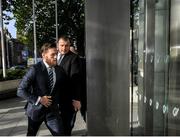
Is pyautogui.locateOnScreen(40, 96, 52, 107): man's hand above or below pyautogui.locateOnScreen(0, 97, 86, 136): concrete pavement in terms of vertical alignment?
above

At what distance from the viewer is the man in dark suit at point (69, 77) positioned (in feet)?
18.9

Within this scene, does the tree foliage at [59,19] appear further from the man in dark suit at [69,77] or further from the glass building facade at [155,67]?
the glass building facade at [155,67]

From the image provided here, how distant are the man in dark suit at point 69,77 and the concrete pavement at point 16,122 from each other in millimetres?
1553

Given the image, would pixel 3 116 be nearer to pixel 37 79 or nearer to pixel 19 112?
pixel 19 112

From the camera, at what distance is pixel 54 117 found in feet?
15.8

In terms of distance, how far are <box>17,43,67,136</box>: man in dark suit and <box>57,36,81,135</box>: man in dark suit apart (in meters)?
0.90

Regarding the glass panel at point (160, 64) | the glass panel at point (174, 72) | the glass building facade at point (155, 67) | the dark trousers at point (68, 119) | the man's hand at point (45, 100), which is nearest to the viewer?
the glass panel at point (174, 72)

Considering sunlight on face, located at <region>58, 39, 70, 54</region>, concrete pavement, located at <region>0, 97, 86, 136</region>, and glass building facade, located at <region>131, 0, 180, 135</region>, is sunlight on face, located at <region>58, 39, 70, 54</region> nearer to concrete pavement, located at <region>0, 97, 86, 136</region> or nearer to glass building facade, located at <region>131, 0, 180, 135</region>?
glass building facade, located at <region>131, 0, 180, 135</region>

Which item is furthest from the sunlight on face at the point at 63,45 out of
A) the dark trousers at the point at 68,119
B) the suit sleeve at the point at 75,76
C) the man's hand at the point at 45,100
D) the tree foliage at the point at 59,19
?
the tree foliage at the point at 59,19

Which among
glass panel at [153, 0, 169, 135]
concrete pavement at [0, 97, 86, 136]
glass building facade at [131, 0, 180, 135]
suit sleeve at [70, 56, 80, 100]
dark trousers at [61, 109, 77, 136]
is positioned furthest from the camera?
concrete pavement at [0, 97, 86, 136]

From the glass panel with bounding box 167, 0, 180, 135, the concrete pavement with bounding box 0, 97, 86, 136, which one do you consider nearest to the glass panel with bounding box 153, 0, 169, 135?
the glass panel with bounding box 167, 0, 180, 135

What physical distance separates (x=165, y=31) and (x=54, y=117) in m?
1.73

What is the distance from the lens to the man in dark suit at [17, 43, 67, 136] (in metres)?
4.68

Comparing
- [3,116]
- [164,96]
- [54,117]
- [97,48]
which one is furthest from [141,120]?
[3,116]
